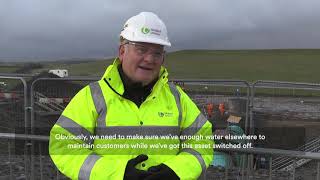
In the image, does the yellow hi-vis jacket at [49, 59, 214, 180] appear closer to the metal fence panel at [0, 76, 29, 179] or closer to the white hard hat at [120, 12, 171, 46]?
the white hard hat at [120, 12, 171, 46]

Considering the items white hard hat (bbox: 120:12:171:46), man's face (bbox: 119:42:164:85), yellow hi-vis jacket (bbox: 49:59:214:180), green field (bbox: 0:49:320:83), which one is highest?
green field (bbox: 0:49:320:83)

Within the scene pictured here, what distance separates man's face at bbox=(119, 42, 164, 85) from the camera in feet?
9.16

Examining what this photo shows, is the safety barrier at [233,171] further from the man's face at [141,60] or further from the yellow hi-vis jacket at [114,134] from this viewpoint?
the man's face at [141,60]

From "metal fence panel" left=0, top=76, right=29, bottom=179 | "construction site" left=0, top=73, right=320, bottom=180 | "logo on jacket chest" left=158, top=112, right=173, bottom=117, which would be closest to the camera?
"logo on jacket chest" left=158, top=112, right=173, bottom=117

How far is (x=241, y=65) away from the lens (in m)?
89.2

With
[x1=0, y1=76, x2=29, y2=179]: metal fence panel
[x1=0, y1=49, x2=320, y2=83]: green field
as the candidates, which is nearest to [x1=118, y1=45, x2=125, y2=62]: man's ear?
[x1=0, y1=76, x2=29, y2=179]: metal fence panel

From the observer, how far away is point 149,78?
112 inches

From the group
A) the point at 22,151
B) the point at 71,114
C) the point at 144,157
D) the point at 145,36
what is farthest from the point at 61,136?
the point at 22,151

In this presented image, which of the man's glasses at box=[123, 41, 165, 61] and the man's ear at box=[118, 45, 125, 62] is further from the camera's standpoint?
the man's ear at box=[118, 45, 125, 62]

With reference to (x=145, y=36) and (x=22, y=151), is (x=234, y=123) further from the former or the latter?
(x=145, y=36)

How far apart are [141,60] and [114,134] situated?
46cm

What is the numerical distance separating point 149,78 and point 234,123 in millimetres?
5685

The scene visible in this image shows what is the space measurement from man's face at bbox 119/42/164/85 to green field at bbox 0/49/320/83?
59.9 metres

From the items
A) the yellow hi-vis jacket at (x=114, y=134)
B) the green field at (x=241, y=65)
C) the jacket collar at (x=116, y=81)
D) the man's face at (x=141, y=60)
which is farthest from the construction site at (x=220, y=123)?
the green field at (x=241, y=65)
